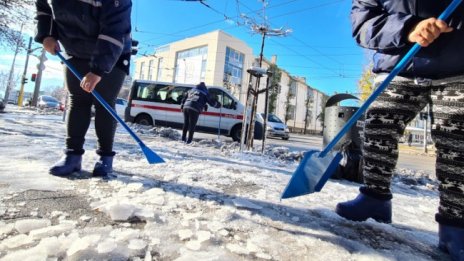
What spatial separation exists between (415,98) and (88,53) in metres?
1.91

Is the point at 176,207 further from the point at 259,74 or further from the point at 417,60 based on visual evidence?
the point at 259,74

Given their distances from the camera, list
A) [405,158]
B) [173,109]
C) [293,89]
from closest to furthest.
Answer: [405,158] → [173,109] → [293,89]

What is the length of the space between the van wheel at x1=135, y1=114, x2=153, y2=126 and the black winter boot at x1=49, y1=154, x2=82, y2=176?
9917 millimetres

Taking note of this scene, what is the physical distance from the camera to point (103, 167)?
204 centimetres

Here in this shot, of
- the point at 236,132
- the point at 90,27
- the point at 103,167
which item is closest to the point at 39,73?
the point at 236,132

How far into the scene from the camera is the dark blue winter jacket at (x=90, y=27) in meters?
1.90

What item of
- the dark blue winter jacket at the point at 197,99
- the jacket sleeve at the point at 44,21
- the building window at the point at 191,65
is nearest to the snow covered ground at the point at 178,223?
the jacket sleeve at the point at 44,21

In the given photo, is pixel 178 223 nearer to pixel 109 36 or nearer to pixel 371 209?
pixel 371 209

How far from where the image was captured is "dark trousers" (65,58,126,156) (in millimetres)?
2094

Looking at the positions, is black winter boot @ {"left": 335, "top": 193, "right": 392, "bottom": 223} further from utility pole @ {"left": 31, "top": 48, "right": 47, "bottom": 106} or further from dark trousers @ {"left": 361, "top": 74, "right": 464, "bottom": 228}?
utility pole @ {"left": 31, "top": 48, "right": 47, "bottom": 106}

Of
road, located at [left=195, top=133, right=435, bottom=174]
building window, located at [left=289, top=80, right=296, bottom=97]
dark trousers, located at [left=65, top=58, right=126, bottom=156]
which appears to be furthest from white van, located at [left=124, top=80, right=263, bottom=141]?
building window, located at [left=289, top=80, right=296, bottom=97]

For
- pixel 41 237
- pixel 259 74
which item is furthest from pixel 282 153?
pixel 41 237

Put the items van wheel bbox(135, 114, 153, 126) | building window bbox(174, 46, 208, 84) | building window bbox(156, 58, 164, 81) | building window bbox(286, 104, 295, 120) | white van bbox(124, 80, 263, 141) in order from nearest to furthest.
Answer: white van bbox(124, 80, 263, 141), van wheel bbox(135, 114, 153, 126), building window bbox(174, 46, 208, 84), building window bbox(286, 104, 295, 120), building window bbox(156, 58, 164, 81)

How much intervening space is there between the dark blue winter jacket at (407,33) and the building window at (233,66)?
1322 inches
